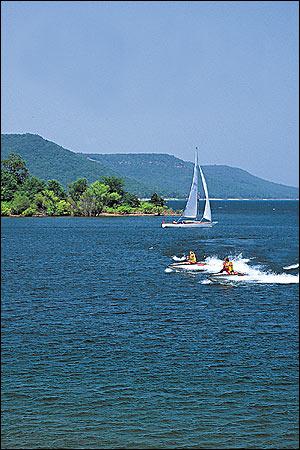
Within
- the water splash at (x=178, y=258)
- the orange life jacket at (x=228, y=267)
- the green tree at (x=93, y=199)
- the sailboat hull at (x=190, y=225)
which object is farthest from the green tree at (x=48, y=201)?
the orange life jacket at (x=228, y=267)

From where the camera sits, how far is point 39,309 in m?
31.8

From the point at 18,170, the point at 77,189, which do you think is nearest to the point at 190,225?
the point at 77,189

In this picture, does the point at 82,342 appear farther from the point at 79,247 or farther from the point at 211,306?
the point at 79,247

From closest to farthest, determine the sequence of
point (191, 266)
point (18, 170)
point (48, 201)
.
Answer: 1. point (191, 266)
2. point (48, 201)
3. point (18, 170)

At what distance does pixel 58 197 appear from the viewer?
511 ft

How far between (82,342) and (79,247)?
49.1 m

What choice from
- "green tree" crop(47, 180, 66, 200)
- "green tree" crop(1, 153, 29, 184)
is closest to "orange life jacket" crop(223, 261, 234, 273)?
"green tree" crop(47, 180, 66, 200)

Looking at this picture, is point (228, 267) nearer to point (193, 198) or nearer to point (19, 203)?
point (193, 198)

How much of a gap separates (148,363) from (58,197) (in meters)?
136

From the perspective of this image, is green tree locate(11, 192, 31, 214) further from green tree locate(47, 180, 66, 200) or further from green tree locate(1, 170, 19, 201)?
green tree locate(47, 180, 66, 200)

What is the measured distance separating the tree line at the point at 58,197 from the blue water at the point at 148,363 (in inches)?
4268

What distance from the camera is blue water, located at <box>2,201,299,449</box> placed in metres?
16.5

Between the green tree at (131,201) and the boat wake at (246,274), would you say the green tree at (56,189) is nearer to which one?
the green tree at (131,201)

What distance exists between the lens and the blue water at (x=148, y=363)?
54.0 feet
